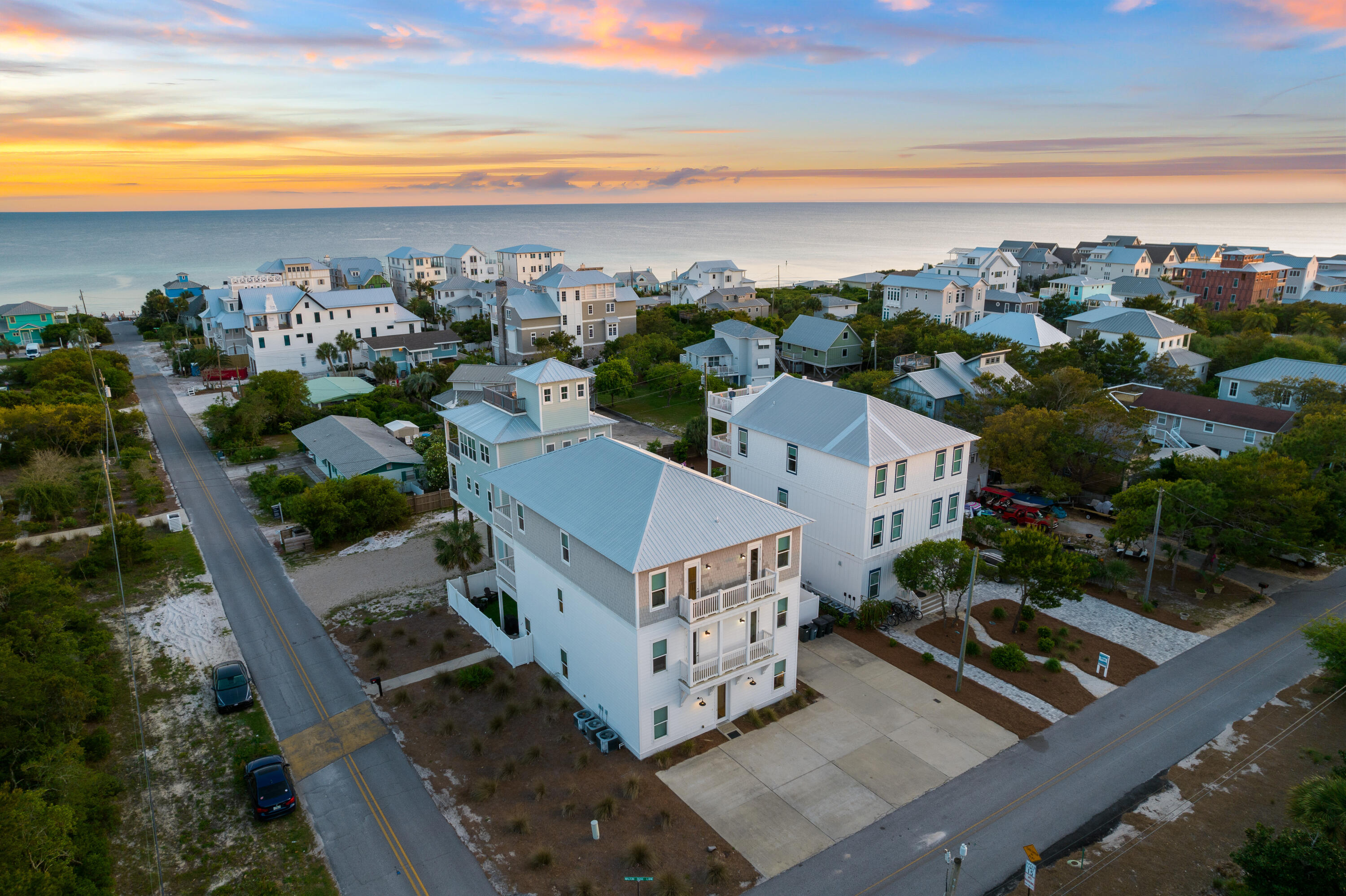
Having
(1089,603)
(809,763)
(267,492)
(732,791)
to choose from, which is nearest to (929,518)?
(1089,603)

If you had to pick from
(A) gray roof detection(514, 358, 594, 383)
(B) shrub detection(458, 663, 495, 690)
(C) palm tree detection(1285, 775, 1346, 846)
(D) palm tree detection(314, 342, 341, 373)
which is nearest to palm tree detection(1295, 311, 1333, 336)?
(C) palm tree detection(1285, 775, 1346, 846)

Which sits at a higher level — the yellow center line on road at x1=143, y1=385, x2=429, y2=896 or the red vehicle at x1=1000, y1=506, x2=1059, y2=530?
the red vehicle at x1=1000, y1=506, x2=1059, y2=530

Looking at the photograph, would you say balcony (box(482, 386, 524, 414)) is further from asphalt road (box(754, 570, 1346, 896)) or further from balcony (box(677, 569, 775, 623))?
asphalt road (box(754, 570, 1346, 896))

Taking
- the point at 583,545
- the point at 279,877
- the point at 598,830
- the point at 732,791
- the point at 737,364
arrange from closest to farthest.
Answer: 1. the point at 279,877
2. the point at 598,830
3. the point at 732,791
4. the point at 583,545
5. the point at 737,364

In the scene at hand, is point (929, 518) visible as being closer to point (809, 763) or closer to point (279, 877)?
point (809, 763)

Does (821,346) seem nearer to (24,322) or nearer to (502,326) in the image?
(502,326)

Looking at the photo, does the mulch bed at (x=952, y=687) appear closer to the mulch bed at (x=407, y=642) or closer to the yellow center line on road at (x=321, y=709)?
the mulch bed at (x=407, y=642)

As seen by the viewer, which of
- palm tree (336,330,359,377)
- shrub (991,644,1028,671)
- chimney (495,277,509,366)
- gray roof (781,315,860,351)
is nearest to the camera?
shrub (991,644,1028,671)
